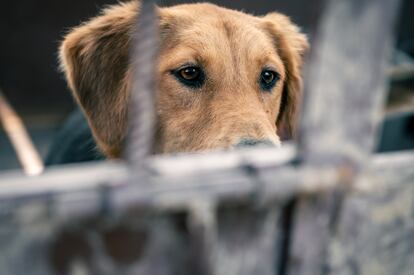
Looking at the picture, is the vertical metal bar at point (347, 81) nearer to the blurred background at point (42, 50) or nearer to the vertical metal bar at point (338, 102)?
the vertical metal bar at point (338, 102)

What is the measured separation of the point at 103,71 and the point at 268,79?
3.18 feet

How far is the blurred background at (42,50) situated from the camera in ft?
18.7

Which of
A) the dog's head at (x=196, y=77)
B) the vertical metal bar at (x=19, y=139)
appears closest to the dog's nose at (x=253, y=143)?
the dog's head at (x=196, y=77)

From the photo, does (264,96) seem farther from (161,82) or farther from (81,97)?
(81,97)

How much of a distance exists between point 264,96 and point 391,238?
161 centimetres

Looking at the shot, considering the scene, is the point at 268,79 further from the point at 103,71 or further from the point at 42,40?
the point at 42,40

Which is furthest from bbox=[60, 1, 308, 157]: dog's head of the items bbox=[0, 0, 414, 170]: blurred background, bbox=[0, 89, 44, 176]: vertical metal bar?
bbox=[0, 0, 414, 170]: blurred background

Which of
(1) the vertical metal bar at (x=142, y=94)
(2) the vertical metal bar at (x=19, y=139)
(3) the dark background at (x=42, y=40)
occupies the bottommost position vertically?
(2) the vertical metal bar at (x=19, y=139)

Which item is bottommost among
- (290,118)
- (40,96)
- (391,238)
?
(40,96)

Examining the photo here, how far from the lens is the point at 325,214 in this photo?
100 centimetres

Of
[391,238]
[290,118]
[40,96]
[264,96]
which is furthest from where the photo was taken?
[40,96]

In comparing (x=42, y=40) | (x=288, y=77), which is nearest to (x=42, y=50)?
(x=42, y=40)

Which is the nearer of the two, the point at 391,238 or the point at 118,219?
the point at 118,219

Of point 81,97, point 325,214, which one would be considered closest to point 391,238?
point 325,214
